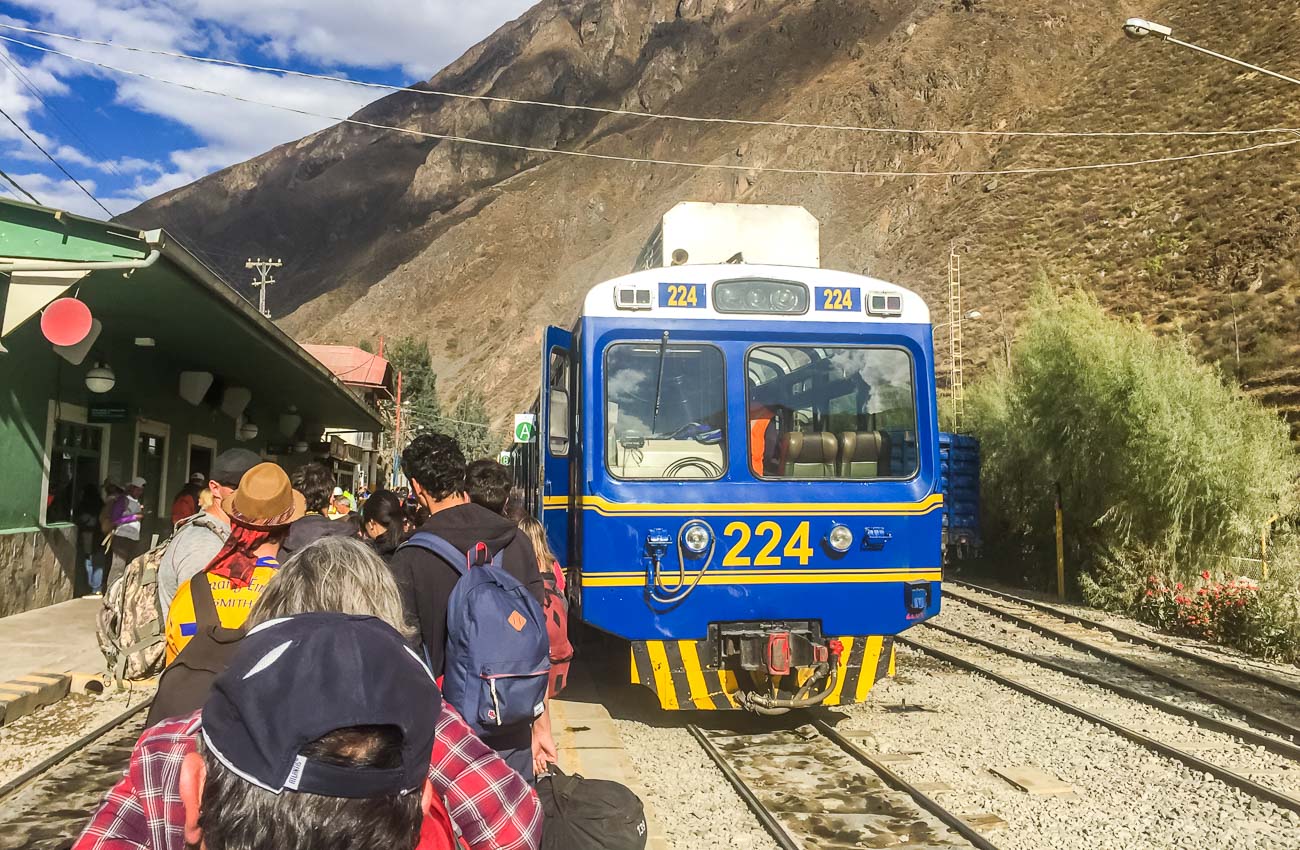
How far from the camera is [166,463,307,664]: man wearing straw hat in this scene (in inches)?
115

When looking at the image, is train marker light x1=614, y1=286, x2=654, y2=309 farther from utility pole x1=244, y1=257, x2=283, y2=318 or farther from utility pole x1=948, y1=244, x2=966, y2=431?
utility pole x1=244, y1=257, x2=283, y2=318

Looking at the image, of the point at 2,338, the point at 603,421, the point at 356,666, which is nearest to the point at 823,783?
the point at 603,421

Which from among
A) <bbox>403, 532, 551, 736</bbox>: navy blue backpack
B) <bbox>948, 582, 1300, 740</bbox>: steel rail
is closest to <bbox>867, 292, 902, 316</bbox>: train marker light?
<bbox>948, 582, 1300, 740</bbox>: steel rail

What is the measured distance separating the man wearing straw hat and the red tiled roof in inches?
1534

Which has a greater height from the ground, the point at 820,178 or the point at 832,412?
the point at 820,178

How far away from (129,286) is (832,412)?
739 cm

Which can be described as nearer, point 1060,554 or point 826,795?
point 826,795

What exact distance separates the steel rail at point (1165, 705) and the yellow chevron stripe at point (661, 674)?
169 inches

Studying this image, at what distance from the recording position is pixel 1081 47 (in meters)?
81.2

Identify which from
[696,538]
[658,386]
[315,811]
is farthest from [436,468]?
[658,386]

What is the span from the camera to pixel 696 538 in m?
6.86

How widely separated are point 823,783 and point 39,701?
6.10 meters

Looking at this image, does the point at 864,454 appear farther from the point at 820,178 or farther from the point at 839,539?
the point at 820,178

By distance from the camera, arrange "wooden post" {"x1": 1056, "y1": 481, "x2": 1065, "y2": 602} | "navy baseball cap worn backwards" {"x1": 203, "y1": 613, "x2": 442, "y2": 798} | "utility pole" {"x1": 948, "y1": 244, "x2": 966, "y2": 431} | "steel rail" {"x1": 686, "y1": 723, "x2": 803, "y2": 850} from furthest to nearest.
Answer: "utility pole" {"x1": 948, "y1": 244, "x2": 966, "y2": 431} < "wooden post" {"x1": 1056, "y1": 481, "x2": 1065, "y2": 602} < "steel rail" {"x1": 686, "y1": 723, "x2": 803, "y2": 850} < "navy baseball cap worn backwards" {"x1": 203, "y1": 613, "x2": 442, "y2": 798}
